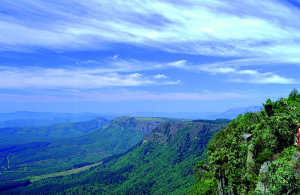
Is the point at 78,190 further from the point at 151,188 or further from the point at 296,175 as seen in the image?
the point at 296,175

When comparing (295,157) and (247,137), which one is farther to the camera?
(247,137)

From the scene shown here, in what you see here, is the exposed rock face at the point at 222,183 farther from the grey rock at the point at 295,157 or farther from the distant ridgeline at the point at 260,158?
the grey rock at the point at 295,157

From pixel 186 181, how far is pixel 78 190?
104611 mm

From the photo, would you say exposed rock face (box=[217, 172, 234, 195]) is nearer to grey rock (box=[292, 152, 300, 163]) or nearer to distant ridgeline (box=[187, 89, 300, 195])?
distant ridgeline (box=[187, 89, 300, 195])

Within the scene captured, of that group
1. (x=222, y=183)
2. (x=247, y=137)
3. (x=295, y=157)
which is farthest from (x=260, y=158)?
(x=222, y=183)

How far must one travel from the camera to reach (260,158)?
3481 centimetres

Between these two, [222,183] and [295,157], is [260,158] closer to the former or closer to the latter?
[295,157]

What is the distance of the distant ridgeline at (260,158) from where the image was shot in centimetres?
2689

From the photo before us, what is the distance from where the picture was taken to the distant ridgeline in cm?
2689

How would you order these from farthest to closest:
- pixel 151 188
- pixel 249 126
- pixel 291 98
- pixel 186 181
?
pixel 151 188
pixel 186 181
pixel 291 98
pixel 249 126

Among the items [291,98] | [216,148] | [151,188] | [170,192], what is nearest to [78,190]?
[151,188]

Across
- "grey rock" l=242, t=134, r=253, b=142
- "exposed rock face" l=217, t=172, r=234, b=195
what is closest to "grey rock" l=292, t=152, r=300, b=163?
"grey rock" l=242, t=134, r=253, b=142

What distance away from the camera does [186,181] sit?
170 m

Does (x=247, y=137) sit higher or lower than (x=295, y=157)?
higher
